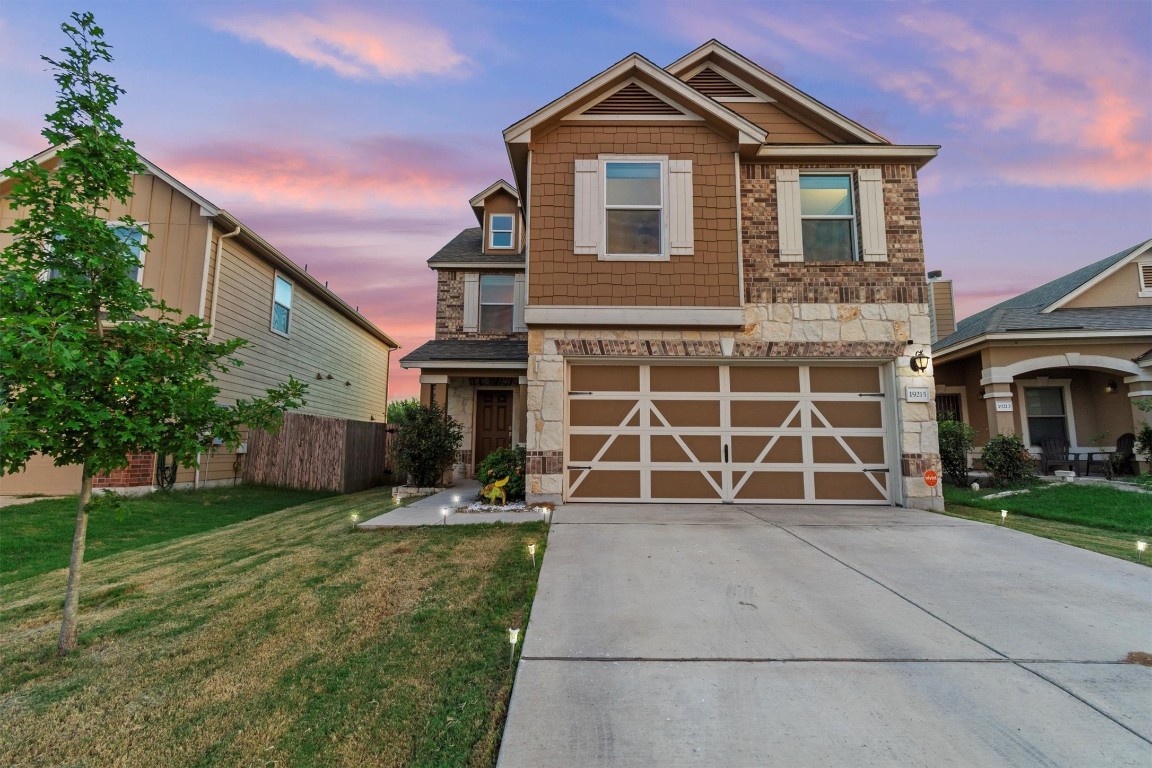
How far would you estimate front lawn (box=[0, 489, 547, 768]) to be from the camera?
2279 millimetres

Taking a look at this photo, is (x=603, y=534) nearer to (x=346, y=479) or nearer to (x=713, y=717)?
(x=713, y=717)

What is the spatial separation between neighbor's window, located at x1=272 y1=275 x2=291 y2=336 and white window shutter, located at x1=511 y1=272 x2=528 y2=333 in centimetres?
665

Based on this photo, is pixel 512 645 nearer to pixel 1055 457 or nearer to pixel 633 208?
pixel 633 208

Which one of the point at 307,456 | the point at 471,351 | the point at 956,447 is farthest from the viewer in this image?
the point at 307,456

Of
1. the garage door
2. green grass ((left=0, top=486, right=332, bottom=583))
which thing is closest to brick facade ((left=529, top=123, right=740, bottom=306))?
the garage door

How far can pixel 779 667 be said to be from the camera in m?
2.92

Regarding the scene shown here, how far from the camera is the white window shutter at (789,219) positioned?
804 centimetres

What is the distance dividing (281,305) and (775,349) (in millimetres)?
13336

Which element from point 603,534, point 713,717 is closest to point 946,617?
point 713,717

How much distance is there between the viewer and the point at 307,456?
12.6m

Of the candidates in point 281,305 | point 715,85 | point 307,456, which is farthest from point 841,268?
point 281,305

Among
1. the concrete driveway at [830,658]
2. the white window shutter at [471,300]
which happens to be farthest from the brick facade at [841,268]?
the white window shutter at [471,300]

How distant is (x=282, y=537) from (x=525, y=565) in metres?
3.92

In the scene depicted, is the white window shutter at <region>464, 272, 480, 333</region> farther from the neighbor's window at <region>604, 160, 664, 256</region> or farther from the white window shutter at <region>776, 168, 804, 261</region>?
the white window shutter at <region>776, 168, 804, 261</region>
